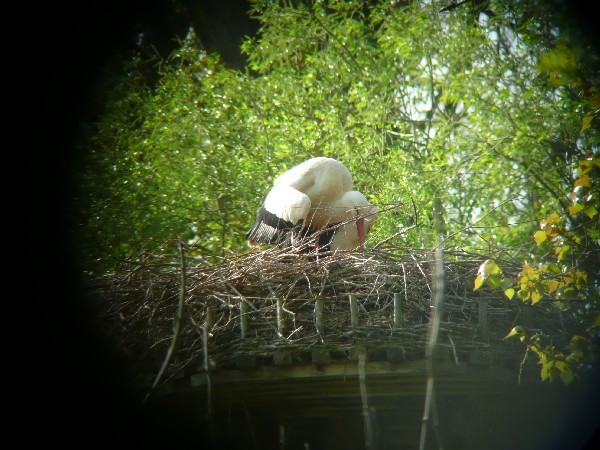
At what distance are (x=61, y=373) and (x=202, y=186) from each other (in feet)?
17.8

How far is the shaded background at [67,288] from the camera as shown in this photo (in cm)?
426

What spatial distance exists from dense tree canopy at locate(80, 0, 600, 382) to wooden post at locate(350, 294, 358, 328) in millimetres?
3246

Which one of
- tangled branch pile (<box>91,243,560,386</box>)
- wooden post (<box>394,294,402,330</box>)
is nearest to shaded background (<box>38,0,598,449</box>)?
tangled branch pile (<box>91,243,560,386</box>)

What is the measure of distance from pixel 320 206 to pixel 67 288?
264 cm

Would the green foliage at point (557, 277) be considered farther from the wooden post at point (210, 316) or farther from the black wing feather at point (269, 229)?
the black wing feather at point (269, 229)

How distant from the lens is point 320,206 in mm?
6980

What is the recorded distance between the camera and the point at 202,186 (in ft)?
31.5

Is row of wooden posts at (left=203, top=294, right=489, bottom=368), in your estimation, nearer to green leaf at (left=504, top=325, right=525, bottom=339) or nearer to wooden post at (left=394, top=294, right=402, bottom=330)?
wooden post at (left=394, top=294, right=402, bottom=330)

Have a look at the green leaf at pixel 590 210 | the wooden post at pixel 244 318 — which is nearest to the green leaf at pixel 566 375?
the green leaf at pixel 590 210

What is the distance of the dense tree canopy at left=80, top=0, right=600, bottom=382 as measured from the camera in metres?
8.61

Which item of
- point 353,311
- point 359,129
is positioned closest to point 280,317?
point 353,311

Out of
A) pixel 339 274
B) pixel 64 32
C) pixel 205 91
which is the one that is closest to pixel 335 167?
pixel 339 274

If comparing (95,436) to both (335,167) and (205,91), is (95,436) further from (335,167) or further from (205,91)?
(205,91)

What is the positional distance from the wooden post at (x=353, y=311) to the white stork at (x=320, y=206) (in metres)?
1.79
